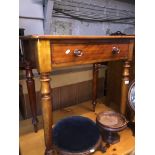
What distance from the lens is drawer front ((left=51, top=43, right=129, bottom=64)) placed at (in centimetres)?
79

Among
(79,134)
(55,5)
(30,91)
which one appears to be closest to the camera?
(79,134)

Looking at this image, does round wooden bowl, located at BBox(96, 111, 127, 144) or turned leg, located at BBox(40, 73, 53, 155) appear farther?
round wooden bowl, located at BBox(96, 111, 127, 144)

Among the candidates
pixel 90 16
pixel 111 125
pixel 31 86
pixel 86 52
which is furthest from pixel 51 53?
pixel 90 16

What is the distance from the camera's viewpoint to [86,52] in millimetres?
879

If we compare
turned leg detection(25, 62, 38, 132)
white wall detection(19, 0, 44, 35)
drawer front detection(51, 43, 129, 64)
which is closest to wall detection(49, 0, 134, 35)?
white wall detection(19, 0, 44, 35)

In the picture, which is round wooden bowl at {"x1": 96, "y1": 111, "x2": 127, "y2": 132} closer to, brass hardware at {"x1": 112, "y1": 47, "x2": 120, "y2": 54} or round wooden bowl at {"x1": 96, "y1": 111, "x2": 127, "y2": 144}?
round wooden bowl at {"x1": 96, "y1": 111, "x2": 127, "y2": 144}

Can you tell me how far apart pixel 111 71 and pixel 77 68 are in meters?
0.31

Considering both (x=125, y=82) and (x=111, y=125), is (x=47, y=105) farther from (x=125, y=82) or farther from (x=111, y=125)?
(x=125, y=82)
